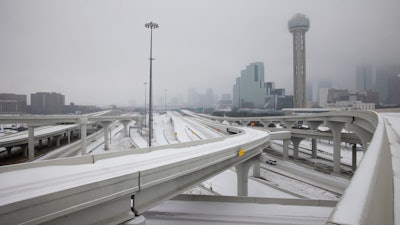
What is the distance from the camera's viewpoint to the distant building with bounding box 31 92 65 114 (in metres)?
94.7

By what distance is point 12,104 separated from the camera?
70.8 m

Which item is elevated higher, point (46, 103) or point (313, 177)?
point (46, 103)

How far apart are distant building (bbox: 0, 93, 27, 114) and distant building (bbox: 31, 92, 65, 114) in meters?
10.2

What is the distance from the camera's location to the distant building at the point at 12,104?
6766 cm

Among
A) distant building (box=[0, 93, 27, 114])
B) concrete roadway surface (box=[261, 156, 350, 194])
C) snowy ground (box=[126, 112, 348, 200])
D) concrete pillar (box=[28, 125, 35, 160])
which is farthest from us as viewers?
distant building (box=[0, 93, 27, 114])

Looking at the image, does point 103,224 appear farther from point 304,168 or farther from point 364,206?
point 304,168

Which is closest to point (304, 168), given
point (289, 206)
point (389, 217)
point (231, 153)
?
point (231, 153)

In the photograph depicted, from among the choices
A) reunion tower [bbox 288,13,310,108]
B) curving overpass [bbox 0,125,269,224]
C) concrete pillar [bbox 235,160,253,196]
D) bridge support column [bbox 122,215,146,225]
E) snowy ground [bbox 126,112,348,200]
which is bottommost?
snowy ground [bbox 126,112,348,200]

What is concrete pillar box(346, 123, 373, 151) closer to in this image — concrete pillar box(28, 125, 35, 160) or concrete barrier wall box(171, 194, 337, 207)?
concrete barrier wall box(171, 194, 337, 207)

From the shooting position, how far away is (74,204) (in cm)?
373

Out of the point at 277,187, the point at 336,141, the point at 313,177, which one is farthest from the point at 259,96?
the point at 277,187

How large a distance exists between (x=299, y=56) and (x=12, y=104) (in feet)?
469

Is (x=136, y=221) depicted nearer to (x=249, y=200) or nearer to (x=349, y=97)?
(x=249, y=200)

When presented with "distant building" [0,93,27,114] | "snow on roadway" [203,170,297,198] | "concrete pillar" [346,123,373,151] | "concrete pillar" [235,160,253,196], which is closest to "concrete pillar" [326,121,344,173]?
"concrete pillar" [346,123,373,151]
